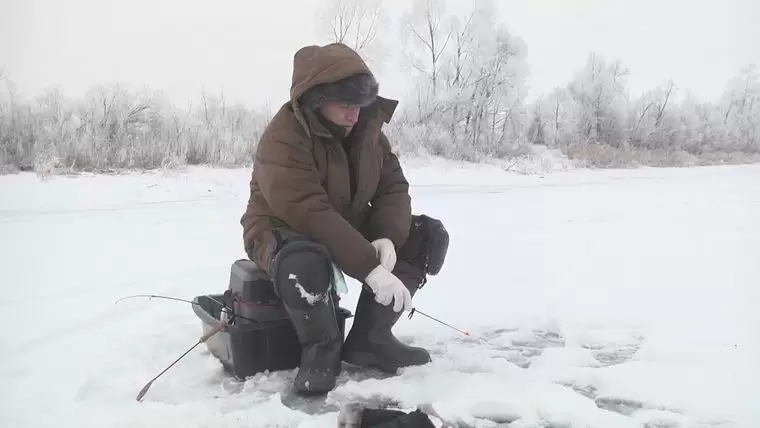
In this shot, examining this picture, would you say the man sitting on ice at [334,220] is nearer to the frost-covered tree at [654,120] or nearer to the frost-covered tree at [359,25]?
the frost-covered tree at [359,25]

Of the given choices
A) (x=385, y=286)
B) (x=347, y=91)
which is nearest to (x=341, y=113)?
(x=347, y=91)

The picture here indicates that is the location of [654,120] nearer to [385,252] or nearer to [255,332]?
[385,252]

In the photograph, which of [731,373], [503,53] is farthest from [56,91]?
[503,53]

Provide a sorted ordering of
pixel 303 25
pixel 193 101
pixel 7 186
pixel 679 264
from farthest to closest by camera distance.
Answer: pixel 193 101 < pixel 303 25 < pixel 7 186 < pixel 679 264

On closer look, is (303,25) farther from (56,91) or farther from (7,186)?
(7,186)

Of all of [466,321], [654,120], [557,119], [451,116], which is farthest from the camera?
[557,119]

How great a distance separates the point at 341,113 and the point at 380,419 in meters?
0.55

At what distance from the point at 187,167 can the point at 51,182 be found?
3.71 feet

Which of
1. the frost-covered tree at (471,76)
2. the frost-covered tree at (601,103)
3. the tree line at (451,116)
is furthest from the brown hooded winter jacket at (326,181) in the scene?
the frost-covered tree at (601,103)

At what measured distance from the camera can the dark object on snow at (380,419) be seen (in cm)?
85

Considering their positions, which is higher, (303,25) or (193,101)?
(303,25)

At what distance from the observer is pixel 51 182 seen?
9.73ft

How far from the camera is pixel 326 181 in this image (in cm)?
115

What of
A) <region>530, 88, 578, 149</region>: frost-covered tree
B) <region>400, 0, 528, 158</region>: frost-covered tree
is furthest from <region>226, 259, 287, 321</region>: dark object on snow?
<region>530, 88, 578, 149</region>: frost-covered tree
